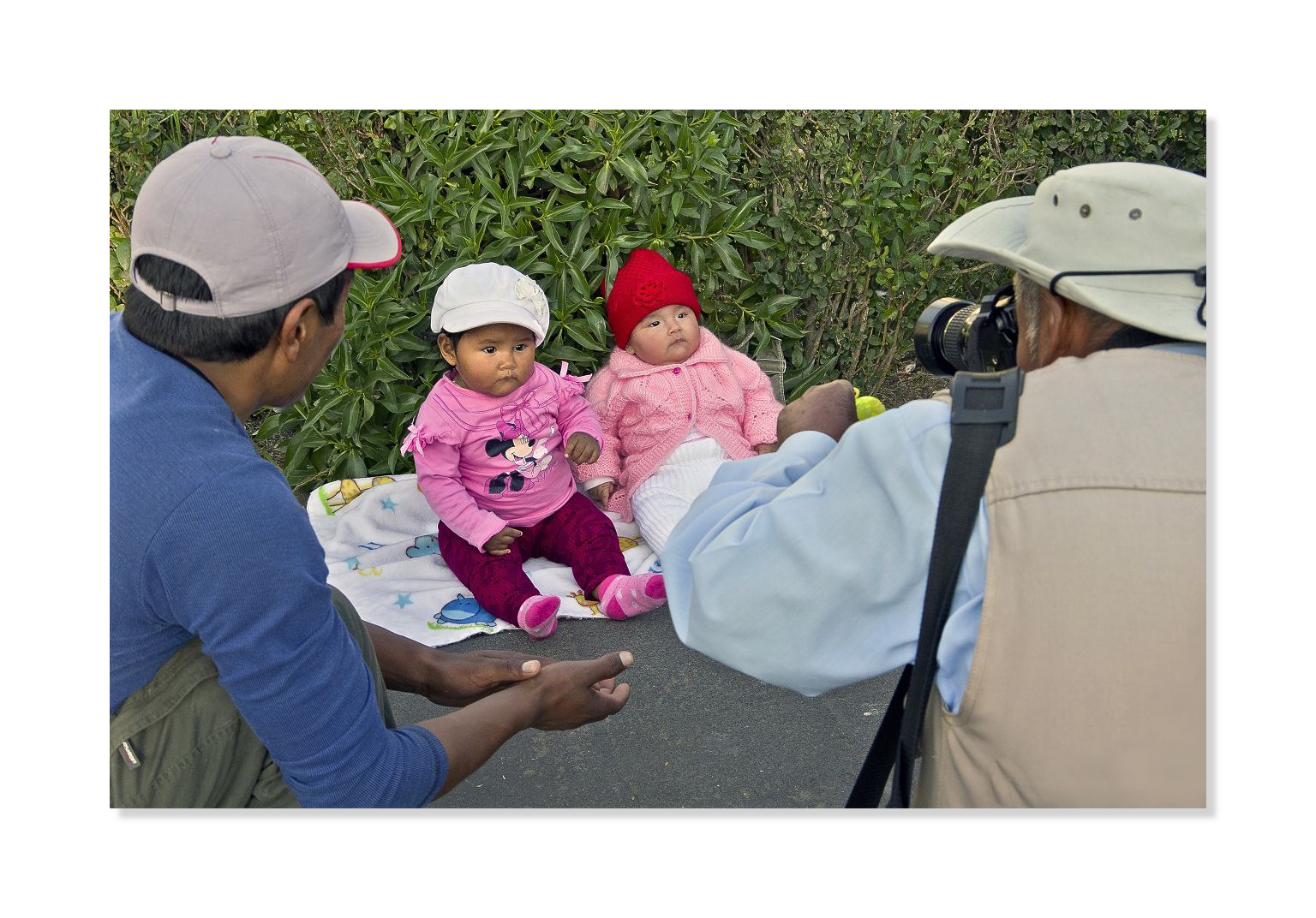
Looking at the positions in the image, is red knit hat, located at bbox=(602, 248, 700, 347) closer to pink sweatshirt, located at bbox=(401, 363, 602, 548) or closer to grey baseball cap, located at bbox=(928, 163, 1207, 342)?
pink sweatshirt, located at bbox=(401, 363, 602, 548)

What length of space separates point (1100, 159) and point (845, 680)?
337 cm

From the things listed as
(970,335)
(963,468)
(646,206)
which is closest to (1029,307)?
(970,335)

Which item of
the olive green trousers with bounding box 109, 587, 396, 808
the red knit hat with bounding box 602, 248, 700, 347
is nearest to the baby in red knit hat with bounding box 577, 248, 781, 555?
the red knit hat with bounding box 602, 248, 700, 347

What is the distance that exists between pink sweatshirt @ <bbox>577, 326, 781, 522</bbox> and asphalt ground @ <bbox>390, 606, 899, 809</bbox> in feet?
2.84

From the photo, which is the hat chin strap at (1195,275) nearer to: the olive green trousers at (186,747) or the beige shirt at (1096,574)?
the beige shirt at (1096,574)

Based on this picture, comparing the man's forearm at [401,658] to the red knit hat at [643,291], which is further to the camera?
the red knit hat at [643,291]

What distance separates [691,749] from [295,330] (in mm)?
1503

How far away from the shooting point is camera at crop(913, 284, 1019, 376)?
158cm

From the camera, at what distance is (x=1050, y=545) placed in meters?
1.26

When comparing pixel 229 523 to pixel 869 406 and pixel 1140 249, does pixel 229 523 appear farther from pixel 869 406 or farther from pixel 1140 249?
pixel 1140 249

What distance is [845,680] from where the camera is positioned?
4.62 feet

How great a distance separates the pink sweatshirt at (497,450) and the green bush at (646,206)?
0.36 metres

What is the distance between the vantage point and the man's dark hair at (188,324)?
1.55m

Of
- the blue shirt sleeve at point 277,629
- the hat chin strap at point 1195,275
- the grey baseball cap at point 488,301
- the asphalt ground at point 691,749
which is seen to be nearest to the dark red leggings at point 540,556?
the asphalt ground at point 691,749
